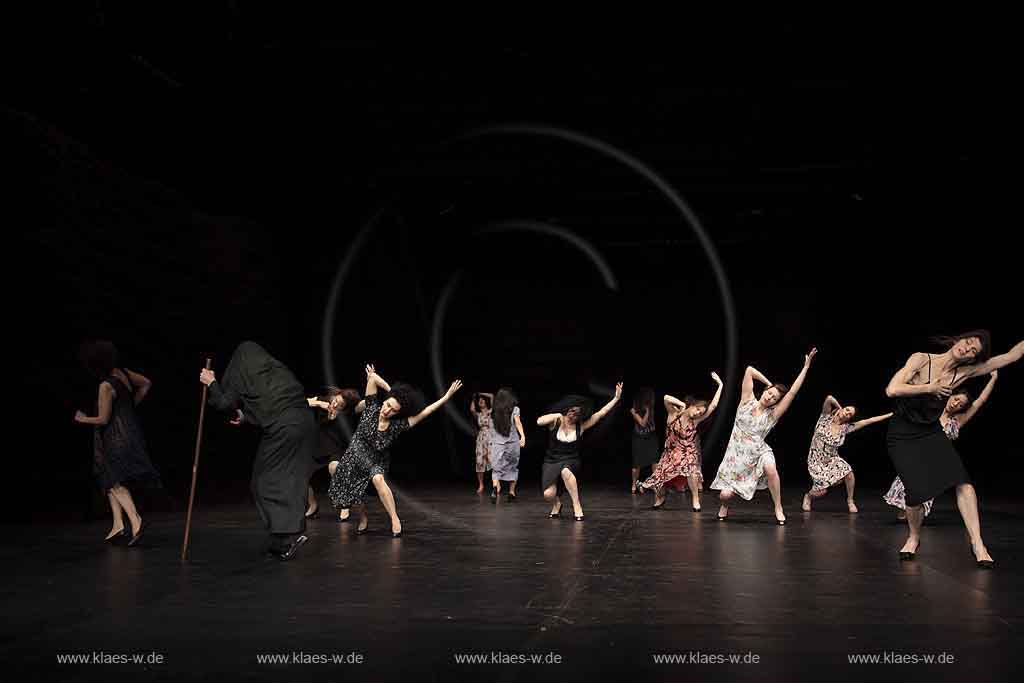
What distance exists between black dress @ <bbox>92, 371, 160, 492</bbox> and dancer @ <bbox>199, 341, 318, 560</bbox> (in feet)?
4.10

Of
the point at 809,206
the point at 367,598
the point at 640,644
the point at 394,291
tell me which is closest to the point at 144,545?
the point at 367,598

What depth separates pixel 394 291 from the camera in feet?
63.4

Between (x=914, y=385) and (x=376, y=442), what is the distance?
436 cm

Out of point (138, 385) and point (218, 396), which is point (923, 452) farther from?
point (138, 385)

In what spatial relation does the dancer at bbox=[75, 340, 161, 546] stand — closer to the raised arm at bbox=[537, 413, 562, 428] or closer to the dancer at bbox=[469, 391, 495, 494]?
the raised arm at bbox=[537, 413, 562, 428]

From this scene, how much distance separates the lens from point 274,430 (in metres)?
7.96

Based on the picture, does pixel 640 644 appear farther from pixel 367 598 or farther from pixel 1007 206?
pixel 1007 206

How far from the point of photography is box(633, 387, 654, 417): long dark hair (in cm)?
1446

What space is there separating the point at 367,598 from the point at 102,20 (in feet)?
21.6

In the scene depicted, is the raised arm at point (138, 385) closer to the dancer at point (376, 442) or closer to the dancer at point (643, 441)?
the dancer at point (376, 442)

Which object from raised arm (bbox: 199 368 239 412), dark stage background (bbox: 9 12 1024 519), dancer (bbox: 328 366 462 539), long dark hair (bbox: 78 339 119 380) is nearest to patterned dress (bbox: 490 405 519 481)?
dark stage background (bbox: 9 12 1024 519)

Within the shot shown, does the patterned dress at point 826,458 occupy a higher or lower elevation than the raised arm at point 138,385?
lower

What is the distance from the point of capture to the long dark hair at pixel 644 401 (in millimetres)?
14461

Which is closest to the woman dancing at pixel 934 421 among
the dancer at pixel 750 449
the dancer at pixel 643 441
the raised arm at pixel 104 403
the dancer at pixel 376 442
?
the dancer at pixel 750 449
